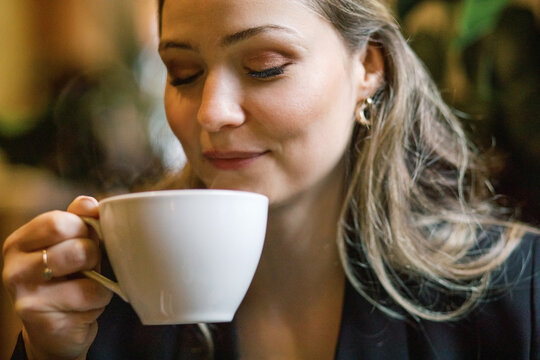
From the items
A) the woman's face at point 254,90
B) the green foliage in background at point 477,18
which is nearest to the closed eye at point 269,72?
the woman's face at point 254,90

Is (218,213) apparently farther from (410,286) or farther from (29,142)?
(29,142)

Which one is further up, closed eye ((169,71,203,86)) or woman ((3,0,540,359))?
closed eye ((169,71,203,86))

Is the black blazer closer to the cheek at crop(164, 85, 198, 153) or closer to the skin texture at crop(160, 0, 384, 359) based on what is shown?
the skin texture at crop(160, 0, 384, 359)

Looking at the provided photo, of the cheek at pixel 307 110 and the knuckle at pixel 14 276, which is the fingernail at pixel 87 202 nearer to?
the knuckle at pixel 14 276

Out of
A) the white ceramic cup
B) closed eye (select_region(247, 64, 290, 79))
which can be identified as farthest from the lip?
the white ceramic cup

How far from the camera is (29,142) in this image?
4.81 feet

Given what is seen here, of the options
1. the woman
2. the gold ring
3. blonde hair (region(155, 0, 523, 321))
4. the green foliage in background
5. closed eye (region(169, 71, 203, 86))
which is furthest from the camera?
the green foliage in background

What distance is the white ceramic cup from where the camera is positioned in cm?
62

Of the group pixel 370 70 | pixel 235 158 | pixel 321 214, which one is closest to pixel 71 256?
pixel 235 158

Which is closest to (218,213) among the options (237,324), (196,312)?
(196,312)

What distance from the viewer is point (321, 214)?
1158 millimetres

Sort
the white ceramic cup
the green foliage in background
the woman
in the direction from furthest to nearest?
the green foliage in background < the woman < the white ceramic cup

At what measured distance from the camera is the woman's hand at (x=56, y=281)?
719mm

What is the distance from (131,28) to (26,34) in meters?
0.32
